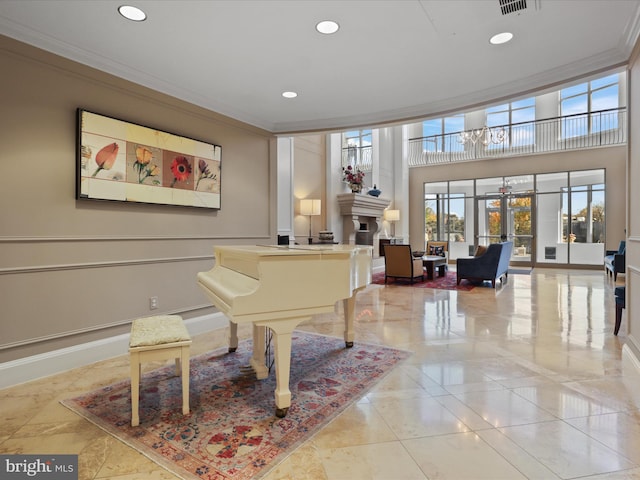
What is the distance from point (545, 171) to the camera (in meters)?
10.1

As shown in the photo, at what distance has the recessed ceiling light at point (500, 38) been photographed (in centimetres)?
256

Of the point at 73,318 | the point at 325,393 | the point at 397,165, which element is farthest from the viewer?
the point at 397,165

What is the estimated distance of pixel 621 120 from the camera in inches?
357

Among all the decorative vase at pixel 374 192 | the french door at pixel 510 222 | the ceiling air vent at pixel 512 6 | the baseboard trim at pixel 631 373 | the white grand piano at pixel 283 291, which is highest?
the ceiling air vent at pixel 512 6

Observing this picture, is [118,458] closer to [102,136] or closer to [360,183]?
[102,136]

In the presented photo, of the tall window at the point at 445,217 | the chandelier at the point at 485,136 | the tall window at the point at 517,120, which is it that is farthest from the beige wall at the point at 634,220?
the tall window at the point at 445,217

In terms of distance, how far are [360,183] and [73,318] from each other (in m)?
6.48

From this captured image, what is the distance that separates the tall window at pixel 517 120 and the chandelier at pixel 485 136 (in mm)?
291

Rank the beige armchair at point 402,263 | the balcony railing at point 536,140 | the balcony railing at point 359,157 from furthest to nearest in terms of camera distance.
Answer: the balcony railing at point 536,140
the balcony railing at point 359,157
the beige armchair at point 402,263

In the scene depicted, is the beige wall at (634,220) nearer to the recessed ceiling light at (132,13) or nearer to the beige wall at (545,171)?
the recessed ceiling light at (132,13)

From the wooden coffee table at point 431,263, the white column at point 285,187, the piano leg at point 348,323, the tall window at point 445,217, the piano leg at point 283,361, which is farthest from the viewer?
the tall window at point 445,217

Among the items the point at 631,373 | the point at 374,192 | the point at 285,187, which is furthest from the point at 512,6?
the point at 374,192

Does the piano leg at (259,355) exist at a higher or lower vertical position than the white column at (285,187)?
lower

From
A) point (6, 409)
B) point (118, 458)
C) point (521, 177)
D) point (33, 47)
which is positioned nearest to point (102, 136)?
point (33, 47)
